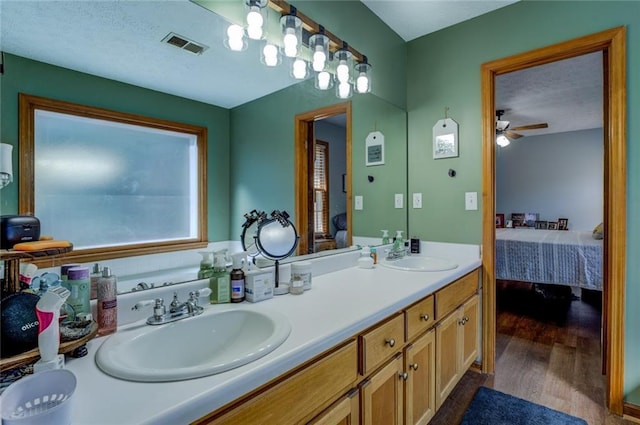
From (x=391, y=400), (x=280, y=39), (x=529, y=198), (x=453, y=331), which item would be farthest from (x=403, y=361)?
(x=529, y=198)

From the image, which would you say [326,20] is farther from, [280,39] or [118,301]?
[118,301]

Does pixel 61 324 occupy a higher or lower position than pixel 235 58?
lower

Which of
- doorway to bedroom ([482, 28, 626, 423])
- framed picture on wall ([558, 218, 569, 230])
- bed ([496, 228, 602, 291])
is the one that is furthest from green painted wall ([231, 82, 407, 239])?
framed picture on wall ([558, 218, 569, 230])

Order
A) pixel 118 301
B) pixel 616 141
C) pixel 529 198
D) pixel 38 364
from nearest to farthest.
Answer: pixel 38 364, pixel 118 301, pixel 616 141, pixel 529 198

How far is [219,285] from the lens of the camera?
3.79ft

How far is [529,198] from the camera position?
599 cm

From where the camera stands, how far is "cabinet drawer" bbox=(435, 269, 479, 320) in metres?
1.58

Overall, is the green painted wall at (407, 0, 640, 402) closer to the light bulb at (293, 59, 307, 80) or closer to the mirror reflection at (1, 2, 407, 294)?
the mirror reflection at (1, 2, 407, 294)

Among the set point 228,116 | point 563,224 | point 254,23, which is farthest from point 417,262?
point 563,224

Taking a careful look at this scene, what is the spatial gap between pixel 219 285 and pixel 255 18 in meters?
1.14

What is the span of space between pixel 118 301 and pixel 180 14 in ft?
3.36

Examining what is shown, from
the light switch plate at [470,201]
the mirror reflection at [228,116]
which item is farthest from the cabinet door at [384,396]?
the light switch plate at [470,201]

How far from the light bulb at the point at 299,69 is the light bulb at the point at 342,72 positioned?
265 millimetres

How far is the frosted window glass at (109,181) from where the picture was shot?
2.90 ft
